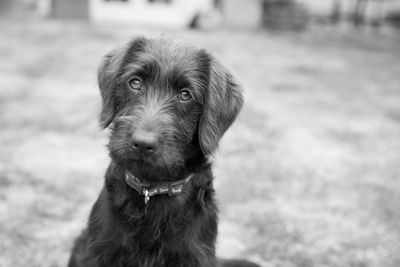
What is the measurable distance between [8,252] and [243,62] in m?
9.34

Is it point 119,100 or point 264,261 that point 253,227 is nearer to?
point 264,261

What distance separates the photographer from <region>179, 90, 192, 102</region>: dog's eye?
9.66 feet

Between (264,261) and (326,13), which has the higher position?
(264,261)

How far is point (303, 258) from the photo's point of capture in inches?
158

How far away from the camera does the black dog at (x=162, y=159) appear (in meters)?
2.78

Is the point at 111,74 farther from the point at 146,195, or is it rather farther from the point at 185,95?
the point at 146,195

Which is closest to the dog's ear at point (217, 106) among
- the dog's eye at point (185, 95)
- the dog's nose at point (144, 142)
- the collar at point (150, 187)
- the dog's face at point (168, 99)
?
the dog's face at point (168, 99)

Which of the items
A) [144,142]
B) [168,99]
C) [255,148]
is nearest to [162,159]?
[144,142]

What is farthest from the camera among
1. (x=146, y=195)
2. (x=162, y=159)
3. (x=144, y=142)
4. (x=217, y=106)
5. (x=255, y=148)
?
(x=255, y=148)

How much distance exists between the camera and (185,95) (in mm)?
2965

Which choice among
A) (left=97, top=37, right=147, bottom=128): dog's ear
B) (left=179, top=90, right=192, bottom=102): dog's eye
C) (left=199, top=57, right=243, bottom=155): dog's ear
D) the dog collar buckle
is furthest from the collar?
(left=179, top=90, right=192, bottom=102): dog's eye

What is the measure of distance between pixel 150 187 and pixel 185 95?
0.60 metres

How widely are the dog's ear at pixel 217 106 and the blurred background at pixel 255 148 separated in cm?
41

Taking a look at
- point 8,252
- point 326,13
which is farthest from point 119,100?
point 326,13
